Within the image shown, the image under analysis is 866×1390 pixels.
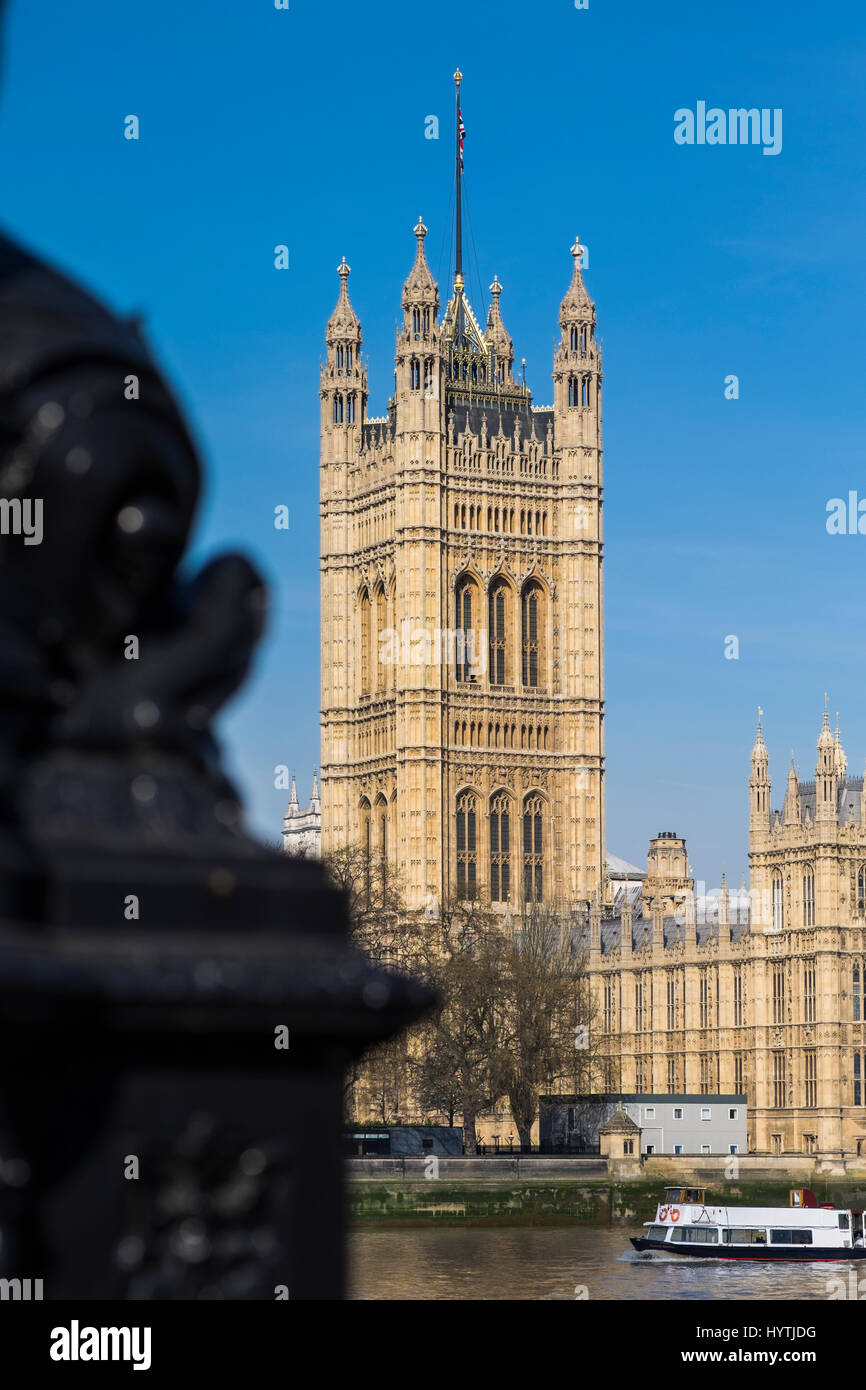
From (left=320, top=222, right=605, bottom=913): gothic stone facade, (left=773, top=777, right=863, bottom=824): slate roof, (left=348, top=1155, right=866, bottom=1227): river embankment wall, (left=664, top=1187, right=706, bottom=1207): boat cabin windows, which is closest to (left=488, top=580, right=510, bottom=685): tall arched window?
(left=320, top=222, right=605, bottom=913): gothic stone facade

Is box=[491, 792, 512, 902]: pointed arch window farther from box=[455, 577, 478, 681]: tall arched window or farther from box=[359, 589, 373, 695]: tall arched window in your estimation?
box=[359, 589, 373, 695]: tall arched window

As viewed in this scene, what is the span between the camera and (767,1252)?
176 feet

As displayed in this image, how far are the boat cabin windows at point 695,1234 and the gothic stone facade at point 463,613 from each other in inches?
1736

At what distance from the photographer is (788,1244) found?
54.0 meters

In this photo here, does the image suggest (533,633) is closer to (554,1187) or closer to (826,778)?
(826,778)

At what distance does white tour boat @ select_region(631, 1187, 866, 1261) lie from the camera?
176ft

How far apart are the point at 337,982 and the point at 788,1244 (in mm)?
53043

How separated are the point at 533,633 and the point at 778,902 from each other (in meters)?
26.7

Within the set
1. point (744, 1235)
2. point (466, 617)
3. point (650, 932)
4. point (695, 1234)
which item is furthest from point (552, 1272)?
point (466, 617)

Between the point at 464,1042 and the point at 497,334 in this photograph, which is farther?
the point at 497,334
